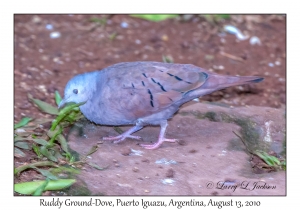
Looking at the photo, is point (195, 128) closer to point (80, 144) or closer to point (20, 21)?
point (80, 144)

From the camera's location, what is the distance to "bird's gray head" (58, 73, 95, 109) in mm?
5027

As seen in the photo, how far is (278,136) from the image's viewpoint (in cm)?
546

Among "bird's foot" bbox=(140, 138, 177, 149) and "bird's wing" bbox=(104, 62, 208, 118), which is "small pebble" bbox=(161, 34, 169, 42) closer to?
"bird's wing" bbox=(104, 62, 208, 118)

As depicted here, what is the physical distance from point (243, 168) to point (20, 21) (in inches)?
193

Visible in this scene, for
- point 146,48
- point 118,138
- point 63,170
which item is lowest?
point 63,170

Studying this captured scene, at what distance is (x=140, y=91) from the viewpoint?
4922 millimetres

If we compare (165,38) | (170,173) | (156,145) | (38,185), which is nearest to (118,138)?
(156,145)

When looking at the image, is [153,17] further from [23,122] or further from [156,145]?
[156,145]

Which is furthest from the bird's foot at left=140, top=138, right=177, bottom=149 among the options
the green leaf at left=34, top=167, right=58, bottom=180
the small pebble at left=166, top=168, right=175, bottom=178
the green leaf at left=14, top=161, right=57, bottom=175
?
the green leaf at left=34, top=167, right=58, bottom=180

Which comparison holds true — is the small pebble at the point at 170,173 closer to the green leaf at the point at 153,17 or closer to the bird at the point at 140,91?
the bird at the point at 140,91
